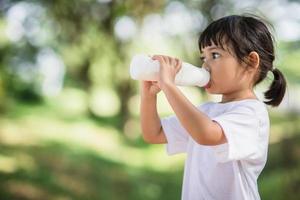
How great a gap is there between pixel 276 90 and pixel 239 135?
0.26 meters

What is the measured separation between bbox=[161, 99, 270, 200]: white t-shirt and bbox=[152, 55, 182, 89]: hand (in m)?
0.11

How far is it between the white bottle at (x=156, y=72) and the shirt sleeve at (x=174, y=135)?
14cm

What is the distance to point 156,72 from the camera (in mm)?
915

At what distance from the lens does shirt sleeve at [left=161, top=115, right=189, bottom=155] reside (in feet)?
3.55

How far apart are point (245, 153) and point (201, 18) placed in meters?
4.30

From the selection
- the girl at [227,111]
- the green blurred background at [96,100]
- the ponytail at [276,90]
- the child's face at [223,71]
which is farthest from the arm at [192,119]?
the green blurred background at [96,100]

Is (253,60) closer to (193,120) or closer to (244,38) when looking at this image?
(244,38)

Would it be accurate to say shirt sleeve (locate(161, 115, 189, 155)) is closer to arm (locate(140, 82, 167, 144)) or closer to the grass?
arm (locate(140, 82, 167, 144))

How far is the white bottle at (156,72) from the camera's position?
0.91 metres

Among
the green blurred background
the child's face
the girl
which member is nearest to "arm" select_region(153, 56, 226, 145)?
the girl

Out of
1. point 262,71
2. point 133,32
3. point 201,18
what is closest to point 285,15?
point 201,18

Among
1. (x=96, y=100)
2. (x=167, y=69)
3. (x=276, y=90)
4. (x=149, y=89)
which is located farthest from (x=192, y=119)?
(x=96, y=100)

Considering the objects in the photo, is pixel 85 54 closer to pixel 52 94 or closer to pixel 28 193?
pixel 52 94

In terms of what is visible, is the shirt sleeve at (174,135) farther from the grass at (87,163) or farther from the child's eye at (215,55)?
the grass at (87,163)
